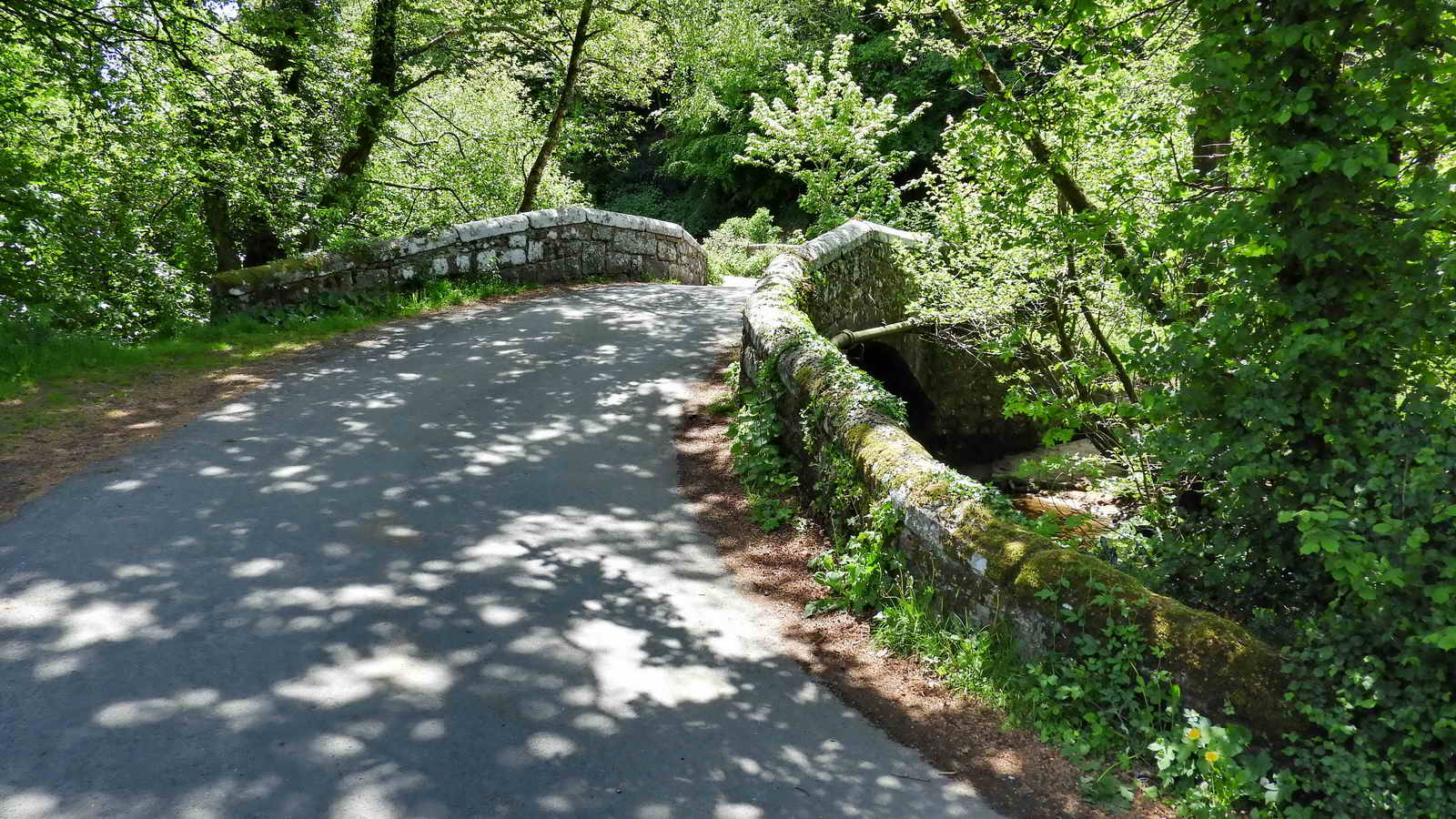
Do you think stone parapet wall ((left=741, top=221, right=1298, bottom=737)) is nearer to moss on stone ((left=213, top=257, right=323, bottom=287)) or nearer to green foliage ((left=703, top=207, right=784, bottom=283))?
moss on stone ((left=213, top=257, right=323, bottom=287))

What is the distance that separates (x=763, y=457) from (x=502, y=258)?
874 cm

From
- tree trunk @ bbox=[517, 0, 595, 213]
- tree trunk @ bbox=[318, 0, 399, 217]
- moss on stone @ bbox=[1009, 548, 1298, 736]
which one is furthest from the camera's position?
tree trunk @ bbox=[517, 0, 595, 213]

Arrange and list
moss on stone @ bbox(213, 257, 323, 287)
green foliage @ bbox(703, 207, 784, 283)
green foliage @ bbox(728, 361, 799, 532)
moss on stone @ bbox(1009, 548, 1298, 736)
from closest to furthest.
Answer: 1. moss on stone @ bbox(1009, 548, 1298, 736)
2. green foliage @ bbox(728, 361, 799, 532)
3. moss on stone @ bbox(213, 257, 323, 287)
4. green foliage @ bbox(703, 207, 784, 283)

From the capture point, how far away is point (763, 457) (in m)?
7.35

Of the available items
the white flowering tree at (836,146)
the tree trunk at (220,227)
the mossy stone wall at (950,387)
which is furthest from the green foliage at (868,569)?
the tree trunk at (220,227)

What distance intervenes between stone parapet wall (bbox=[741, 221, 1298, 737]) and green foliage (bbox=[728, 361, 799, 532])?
0.15 metres

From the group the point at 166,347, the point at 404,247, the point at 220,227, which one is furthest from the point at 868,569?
the point at 220,227

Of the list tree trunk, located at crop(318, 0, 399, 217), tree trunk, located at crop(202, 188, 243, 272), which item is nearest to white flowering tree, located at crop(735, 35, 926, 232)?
tree trunk, located at crop(318, 0, 399, 217)

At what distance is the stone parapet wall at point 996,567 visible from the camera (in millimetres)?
3709

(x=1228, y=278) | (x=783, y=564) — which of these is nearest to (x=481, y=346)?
(x=783, y=564)

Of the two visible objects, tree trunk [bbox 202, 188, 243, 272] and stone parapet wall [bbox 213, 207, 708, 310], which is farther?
tree trunk [bbox 202, 188, 243, 272]

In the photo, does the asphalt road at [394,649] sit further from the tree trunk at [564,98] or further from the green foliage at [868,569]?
the tree trunk at [564,98]

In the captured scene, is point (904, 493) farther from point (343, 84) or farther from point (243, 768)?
point (343, 84)

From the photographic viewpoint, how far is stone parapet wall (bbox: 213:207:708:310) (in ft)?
36.5
